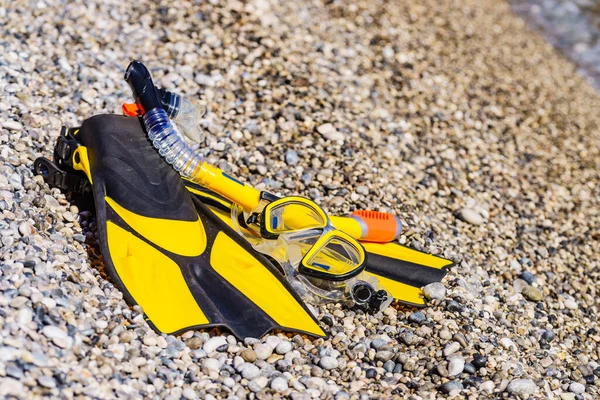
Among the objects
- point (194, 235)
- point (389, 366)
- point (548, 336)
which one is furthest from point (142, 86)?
point (548, 336)

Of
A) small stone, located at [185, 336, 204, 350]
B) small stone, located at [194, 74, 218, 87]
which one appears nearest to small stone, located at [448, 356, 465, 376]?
small stone, located at [185, 336, 204, 350]

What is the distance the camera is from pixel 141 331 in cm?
348

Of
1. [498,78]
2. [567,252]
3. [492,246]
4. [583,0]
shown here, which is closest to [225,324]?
[492,246]

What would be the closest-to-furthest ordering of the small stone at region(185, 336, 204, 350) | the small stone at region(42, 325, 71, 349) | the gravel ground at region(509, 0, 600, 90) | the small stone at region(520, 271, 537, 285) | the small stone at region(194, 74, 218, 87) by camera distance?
the small stone at region(42, 325, 71, 349)
the small stone at region(185, 336, 204, 350)
the small stone at region(520, 271, 537, 285)
the small stone at region(194, 74, 218, 87)
the gravel ground at region(509, 0, 600, 90)

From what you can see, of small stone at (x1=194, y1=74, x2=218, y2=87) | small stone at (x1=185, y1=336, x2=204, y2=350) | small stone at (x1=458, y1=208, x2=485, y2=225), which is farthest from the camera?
small stone at (x1=194, y1=74, x2=218, y2=87)

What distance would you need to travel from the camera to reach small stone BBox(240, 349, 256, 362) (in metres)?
3.59

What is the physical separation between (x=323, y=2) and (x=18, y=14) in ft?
9.42

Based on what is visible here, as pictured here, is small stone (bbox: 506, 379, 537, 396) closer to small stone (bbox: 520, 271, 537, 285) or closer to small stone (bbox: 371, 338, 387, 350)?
small stone (bbox: 371, 338, 387, 350)

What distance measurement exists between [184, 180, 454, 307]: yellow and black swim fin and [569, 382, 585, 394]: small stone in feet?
2.91

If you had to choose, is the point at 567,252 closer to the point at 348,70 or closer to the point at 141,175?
the point at 348,70

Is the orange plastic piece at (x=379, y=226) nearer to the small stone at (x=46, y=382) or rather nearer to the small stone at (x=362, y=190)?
the small stone at (x=362, y=190)

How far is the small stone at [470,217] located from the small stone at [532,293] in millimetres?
650

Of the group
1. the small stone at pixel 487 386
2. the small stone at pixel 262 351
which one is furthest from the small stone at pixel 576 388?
the small stone at pixel 262 351

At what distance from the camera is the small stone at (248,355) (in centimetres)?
359
